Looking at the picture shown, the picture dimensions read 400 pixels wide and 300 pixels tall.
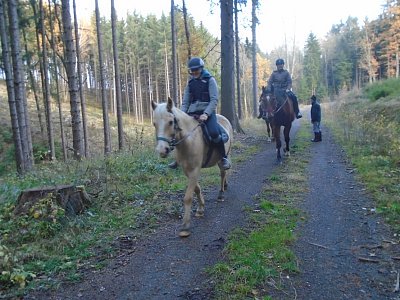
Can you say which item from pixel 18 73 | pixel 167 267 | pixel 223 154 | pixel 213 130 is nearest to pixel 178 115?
pixel 213 130

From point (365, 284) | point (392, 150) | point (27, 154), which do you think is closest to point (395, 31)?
point (392, 150)

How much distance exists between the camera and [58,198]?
677 centimetres

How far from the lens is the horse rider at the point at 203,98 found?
6.46 m

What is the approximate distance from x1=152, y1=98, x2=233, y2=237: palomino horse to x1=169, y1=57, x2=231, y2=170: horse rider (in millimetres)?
281

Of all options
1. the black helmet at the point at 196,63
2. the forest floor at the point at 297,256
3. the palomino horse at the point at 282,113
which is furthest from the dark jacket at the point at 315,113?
the black helmet at the point at 196,63

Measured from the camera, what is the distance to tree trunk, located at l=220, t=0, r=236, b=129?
16047mm

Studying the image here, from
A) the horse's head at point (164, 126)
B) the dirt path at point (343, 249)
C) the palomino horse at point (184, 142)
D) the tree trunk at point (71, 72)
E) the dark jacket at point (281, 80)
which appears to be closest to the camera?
the dirt path at point (343, 249)

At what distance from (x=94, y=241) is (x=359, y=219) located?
461 centimetres

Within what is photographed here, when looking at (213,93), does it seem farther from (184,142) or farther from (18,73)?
(18,73)

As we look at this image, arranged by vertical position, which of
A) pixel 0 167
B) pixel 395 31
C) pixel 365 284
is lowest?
pixel 0 167

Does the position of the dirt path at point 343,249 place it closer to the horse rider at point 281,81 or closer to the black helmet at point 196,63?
the black helmet at point 196,63

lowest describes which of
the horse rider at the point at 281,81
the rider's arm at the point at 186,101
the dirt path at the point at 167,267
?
the dirt path at the point at 167,267

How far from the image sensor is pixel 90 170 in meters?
9.12

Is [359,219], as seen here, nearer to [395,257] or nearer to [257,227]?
[395,257]
